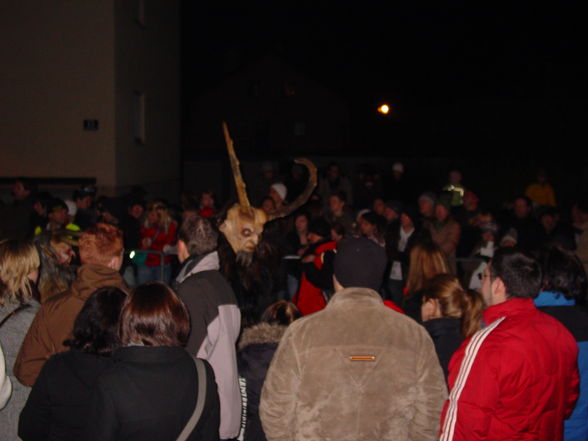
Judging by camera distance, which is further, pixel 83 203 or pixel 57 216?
pixel 83 203

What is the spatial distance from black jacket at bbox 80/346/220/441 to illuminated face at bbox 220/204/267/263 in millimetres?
3679

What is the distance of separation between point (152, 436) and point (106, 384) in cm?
30

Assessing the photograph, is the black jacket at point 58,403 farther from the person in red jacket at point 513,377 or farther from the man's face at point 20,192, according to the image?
the man's face at point 20,192

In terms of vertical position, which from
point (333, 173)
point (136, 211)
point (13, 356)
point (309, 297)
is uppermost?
point (333, 173)

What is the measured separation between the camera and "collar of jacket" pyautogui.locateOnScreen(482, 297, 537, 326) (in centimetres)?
328

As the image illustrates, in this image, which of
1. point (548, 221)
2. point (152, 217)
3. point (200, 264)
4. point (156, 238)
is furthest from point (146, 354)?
point (548, 221)

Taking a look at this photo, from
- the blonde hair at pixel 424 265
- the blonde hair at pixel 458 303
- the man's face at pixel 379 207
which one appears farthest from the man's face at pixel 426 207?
the blonde hair at pixel 458 303

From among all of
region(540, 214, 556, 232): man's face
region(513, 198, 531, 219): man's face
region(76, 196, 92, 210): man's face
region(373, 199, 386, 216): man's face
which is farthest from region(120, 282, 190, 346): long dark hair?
region(540, 214, 556, 232): man's face

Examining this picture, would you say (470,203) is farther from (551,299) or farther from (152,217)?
(551,299)

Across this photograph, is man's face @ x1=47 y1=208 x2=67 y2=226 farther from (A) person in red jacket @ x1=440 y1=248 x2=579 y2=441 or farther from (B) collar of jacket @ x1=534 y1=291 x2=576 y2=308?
(A) person in red jacket @ x1=440 y1=248 x2=579 y2=441

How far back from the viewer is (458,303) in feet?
14.3

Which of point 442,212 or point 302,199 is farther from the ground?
point 302,199

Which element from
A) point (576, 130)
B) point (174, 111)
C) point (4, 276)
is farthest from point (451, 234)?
point (576, 130)

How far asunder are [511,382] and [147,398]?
1677 millimetres
